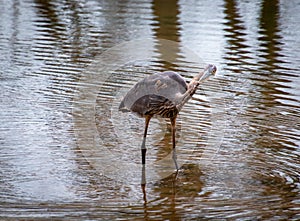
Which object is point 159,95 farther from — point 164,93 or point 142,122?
point 142,122

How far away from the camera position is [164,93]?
6.99 metres

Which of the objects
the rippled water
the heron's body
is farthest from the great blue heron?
the rippled water

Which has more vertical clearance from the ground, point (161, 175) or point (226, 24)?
point (161, 175)

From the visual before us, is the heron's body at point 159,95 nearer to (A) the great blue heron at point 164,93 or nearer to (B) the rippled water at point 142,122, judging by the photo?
(A) the great blue heron at point 164,93

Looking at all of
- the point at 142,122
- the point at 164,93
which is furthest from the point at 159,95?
the point at 142,122

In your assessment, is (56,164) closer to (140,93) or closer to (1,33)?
(140,93)

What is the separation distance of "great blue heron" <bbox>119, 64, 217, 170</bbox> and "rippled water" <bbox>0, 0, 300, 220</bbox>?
2.01 ft

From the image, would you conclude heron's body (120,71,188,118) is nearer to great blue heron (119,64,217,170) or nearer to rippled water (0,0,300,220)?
great blue heron (119,64,217,170)

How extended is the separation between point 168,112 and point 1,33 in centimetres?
781

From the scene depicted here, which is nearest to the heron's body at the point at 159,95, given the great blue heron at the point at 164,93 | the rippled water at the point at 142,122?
the great blue heron at the point at 164,93

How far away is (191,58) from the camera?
468 inches

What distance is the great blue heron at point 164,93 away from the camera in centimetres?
693

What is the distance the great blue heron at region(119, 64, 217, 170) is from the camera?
6.93m

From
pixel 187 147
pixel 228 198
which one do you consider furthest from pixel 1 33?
pixel 228 198
